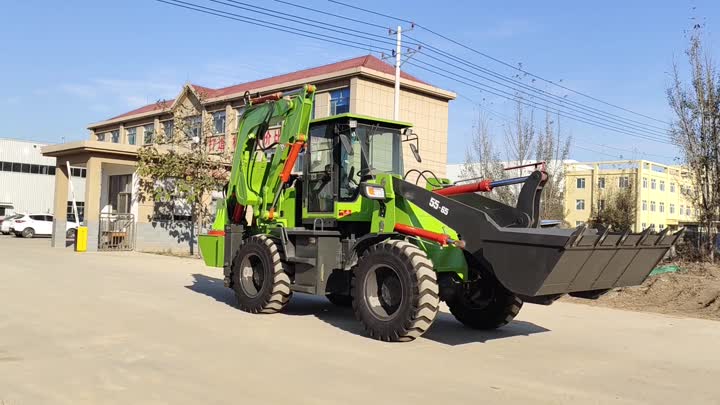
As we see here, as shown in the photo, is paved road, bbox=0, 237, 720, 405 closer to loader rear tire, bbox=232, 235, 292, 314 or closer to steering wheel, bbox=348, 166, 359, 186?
loader rear tire, bbox=232, 235, 292, 314

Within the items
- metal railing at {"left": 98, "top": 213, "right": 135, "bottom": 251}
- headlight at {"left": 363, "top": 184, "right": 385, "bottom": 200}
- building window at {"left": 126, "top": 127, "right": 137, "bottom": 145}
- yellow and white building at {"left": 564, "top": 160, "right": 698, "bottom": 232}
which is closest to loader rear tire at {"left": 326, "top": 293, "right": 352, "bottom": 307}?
headlight at {"left": 363, "top": 184, "right": 385, "bottom": 200}

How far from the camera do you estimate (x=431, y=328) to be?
9.17 m

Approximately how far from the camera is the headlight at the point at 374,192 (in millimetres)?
8188

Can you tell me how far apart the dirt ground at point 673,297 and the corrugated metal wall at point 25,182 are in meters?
48.5

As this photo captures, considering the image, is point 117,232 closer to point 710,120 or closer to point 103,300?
point 103,300

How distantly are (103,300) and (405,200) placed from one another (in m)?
5.84

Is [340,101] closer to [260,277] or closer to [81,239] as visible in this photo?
[81,239]

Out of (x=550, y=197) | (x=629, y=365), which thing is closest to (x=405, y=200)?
(x=629, y=365)

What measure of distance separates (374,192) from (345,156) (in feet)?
3.77

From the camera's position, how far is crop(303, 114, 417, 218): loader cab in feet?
29.9

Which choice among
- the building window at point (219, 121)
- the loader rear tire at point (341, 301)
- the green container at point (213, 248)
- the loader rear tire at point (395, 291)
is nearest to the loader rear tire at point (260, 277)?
the green container at point (213, 248)

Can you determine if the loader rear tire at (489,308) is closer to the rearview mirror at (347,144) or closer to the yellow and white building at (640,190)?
the rearview mirror at (347,144)

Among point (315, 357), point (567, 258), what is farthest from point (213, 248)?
point (567, 258)

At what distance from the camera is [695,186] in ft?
61.5
